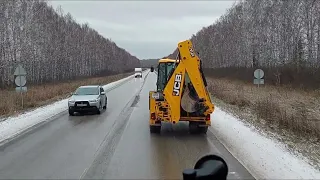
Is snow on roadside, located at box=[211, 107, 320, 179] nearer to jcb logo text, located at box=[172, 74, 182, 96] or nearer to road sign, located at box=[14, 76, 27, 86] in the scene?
jcb logo text, located at box=[172, 74, 182, 96]

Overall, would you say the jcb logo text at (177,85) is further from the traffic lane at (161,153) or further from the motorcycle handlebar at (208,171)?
the motorcycle handlebar at (208,171)

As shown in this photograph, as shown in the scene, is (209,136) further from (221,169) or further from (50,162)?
(221,169)

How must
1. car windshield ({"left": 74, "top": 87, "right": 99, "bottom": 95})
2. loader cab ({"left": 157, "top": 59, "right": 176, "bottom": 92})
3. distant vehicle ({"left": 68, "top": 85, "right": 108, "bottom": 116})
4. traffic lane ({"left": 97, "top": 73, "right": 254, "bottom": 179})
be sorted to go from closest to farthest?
→ traffic lane ({"left": 97, "top": 73, "right": 254, "bottom": 179})
loader cab ({"left": 157, "top": 59, "right": 176, "bottom": 92})
distant vehicle ({"left": 68, "top": 85, "right": 108, "bottom": 116})
car windshield ({"left": 74, "top": 87, "right": 99, "bottom": 95})

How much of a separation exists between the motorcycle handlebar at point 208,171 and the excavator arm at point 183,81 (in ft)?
32.1

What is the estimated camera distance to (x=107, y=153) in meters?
10.4

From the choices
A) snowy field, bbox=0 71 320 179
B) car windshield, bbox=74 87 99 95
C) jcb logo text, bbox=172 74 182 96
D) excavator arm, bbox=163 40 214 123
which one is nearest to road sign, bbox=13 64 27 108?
car windshield, bbox=74 87 99 95

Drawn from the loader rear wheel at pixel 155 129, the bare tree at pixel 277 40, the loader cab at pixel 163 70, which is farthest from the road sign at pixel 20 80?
the bare tree at pixel 277 40

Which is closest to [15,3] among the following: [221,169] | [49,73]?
[49,73]

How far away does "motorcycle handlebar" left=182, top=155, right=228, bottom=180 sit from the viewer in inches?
128

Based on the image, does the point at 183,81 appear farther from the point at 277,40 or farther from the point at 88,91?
the point at 277,40

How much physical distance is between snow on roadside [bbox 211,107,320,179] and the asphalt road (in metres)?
0.30

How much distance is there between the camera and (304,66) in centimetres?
3669

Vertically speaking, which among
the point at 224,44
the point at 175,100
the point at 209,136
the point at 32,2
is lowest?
the point at 209,136

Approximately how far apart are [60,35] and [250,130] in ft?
205
